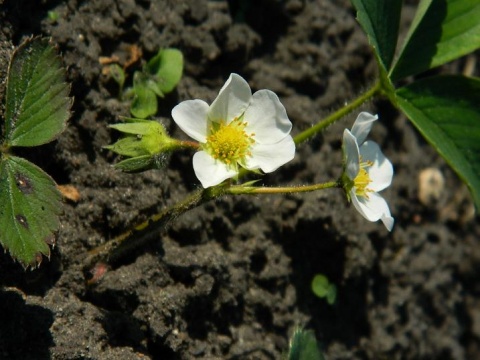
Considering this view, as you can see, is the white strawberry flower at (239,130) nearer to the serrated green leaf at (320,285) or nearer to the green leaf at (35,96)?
the green leaf at (35,96)

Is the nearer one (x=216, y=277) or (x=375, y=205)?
(x=375, y=205)

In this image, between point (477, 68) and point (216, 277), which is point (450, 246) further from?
point (216, 277)

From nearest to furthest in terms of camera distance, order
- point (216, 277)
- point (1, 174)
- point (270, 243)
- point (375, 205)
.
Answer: point (1, 174) → point (375, 205) → point (216, 277) → point (270, 243)

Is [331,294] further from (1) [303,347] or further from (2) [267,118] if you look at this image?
(2) [267,118]

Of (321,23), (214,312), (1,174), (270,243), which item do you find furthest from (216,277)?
(321,23)

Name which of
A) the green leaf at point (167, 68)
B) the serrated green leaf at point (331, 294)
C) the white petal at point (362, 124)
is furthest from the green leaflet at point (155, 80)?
the serrated green leaf at point (331, 294)

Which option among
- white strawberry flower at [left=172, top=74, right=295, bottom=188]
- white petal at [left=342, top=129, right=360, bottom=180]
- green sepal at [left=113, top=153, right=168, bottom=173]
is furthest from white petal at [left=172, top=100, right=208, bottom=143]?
white petal at [left=342, top=129, right=360, bottom=180]

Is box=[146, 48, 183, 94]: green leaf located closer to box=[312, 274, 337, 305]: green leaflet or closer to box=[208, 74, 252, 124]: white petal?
box=[208, 74, 252, 124]: white petal
